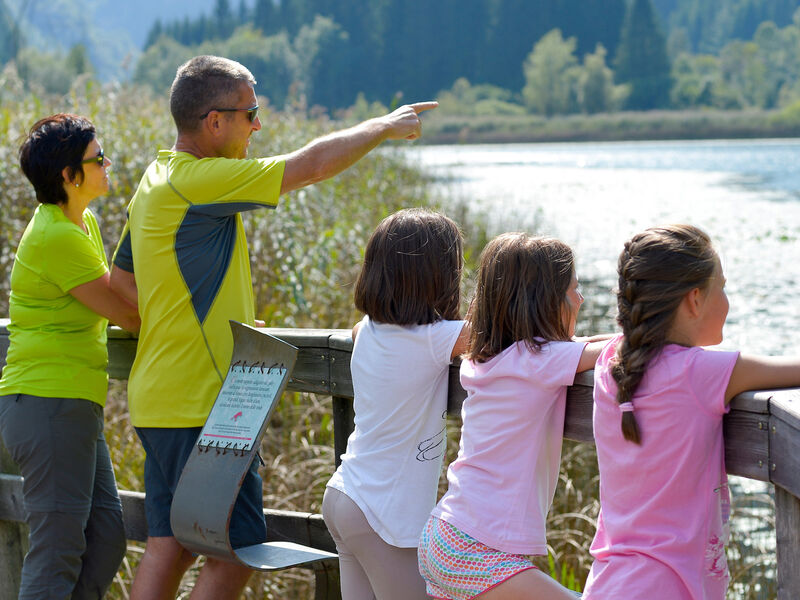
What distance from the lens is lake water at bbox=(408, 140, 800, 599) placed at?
8.32m

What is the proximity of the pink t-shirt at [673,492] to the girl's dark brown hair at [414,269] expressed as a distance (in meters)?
0.56

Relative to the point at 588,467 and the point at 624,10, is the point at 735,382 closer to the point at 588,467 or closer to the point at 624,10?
the point at 588,467

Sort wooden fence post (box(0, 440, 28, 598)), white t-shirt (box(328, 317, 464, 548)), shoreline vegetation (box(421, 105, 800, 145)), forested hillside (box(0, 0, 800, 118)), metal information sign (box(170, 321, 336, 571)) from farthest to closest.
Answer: forested hillside (box(0, 0, 800, 118)) < shoreline vegetation (box(421, 105, 800, 145)) < wooden fence post (box(0, 440, 28, 598)) < metal information sign (box(170, 321, 336, 571)) < white t-shirt (box(328, 317, 464, 548))

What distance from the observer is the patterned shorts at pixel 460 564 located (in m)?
1.93

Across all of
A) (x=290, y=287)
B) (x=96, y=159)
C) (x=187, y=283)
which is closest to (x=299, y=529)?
(x=187, y=283)

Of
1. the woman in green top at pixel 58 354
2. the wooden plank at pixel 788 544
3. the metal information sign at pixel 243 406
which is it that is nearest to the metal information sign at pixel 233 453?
the metal information sign at pixel 243 406

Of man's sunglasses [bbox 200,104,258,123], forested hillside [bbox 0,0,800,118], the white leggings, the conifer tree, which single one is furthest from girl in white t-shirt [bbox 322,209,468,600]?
the conifer tree

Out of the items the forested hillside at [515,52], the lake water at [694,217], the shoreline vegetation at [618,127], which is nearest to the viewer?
the lake water at [694,217]

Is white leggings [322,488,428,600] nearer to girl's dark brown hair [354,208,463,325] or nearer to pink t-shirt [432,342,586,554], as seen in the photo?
pink t-shirt [432,342,586,554]

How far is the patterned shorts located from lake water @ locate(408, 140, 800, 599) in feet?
2.11

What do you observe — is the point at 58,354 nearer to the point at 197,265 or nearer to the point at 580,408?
the point at 197,265

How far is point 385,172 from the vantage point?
1108 centimetres

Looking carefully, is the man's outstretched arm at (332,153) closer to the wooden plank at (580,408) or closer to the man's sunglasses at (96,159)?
the man's sunglasses at (96,159)

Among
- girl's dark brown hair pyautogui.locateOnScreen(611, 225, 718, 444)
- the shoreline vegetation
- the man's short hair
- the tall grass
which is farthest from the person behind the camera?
the shoreline vegetation
